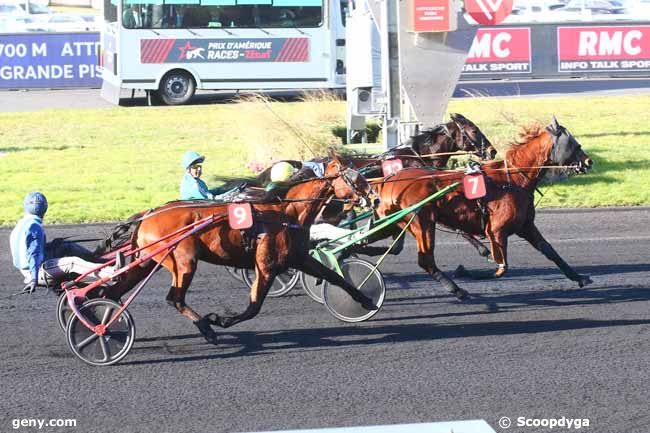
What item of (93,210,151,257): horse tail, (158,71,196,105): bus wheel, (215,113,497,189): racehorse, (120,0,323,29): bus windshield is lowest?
(93,210,151,257): horse tail

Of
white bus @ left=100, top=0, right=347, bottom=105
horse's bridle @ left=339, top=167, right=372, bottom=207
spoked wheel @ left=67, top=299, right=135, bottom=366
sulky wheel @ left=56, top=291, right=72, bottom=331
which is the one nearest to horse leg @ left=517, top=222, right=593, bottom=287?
horse's bridle @ left=339, top=167, right=372, bottom=207

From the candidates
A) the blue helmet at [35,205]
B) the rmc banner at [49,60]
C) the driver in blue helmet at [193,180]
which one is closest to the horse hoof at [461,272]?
the driver in blue helmet at [193,180]

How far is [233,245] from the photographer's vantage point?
25.9 feet

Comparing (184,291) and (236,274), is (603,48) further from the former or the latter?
(184,291)

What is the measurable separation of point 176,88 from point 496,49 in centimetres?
903

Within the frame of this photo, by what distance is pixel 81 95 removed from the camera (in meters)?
27.1

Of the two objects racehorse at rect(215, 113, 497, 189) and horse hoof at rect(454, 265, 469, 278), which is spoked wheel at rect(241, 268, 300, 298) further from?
horse hoof at rect(454, 265, 469, 278)

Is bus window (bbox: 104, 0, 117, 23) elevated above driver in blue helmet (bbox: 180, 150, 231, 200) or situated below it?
above

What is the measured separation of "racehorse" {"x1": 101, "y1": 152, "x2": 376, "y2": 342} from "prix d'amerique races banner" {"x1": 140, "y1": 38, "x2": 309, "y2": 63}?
17.0 meters

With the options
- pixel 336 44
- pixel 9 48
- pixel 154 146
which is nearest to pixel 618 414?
pixel 154 146

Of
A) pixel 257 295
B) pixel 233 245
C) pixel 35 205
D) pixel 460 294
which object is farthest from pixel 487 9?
pixel 35 205

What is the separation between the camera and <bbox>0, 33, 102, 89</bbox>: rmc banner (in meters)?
27.5

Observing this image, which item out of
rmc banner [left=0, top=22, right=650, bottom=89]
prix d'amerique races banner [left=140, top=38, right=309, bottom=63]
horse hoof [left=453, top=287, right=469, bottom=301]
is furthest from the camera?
rmc banner [left=0, top=22, right=650, bottom=89]

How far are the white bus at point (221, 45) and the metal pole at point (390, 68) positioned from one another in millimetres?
10186
